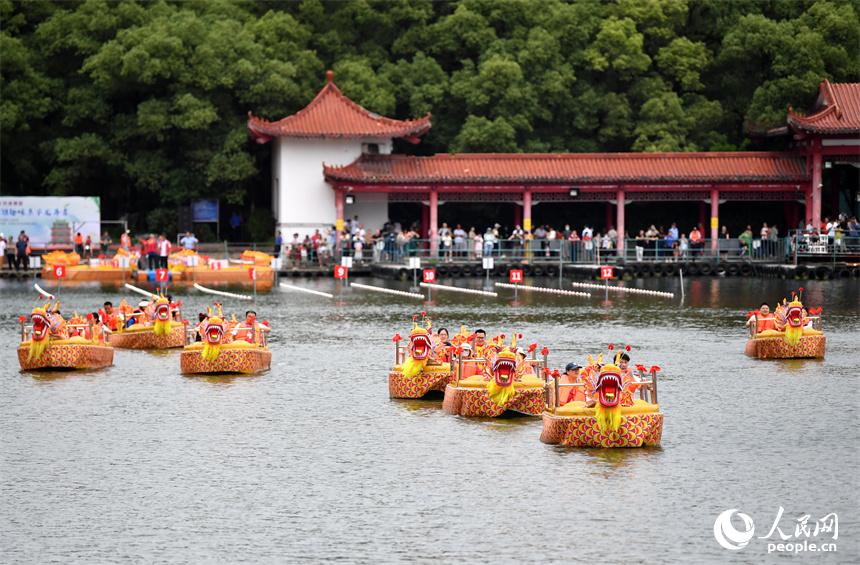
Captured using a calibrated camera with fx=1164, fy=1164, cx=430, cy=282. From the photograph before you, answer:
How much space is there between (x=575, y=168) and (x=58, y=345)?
1459 inches

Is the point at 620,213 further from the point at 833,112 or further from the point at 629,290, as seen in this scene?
the point at 629,290

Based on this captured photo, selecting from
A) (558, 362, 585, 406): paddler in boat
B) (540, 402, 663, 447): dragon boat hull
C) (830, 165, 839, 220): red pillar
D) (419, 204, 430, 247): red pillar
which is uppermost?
(830, 165, 839, 220): red pillar

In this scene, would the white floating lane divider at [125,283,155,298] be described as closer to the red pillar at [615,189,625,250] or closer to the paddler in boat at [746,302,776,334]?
the red pillar at [615,189,625,250]

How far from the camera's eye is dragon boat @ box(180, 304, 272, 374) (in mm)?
27188

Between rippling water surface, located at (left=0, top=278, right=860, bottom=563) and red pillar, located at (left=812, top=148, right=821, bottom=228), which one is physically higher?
red pillar, located at (left=812, top=148, right=821, bottom=228)

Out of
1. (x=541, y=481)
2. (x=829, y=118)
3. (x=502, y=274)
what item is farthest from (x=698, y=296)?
(x=541, y=481)

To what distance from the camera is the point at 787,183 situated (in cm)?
5928

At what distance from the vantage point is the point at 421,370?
23734mm

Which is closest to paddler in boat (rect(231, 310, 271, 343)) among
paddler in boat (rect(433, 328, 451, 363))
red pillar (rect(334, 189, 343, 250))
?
paddler in boat (rect(433, 328, 451, 363))

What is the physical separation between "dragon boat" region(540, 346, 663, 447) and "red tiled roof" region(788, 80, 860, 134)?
40918 mm

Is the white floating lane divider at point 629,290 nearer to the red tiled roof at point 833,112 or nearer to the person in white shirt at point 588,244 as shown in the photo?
the person in white shirt at point 588,244

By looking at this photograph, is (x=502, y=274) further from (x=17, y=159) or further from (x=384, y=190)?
(x=17, y=159)

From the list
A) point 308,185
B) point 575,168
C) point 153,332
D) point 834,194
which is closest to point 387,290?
point 308,185

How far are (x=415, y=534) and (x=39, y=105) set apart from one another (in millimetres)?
54427
